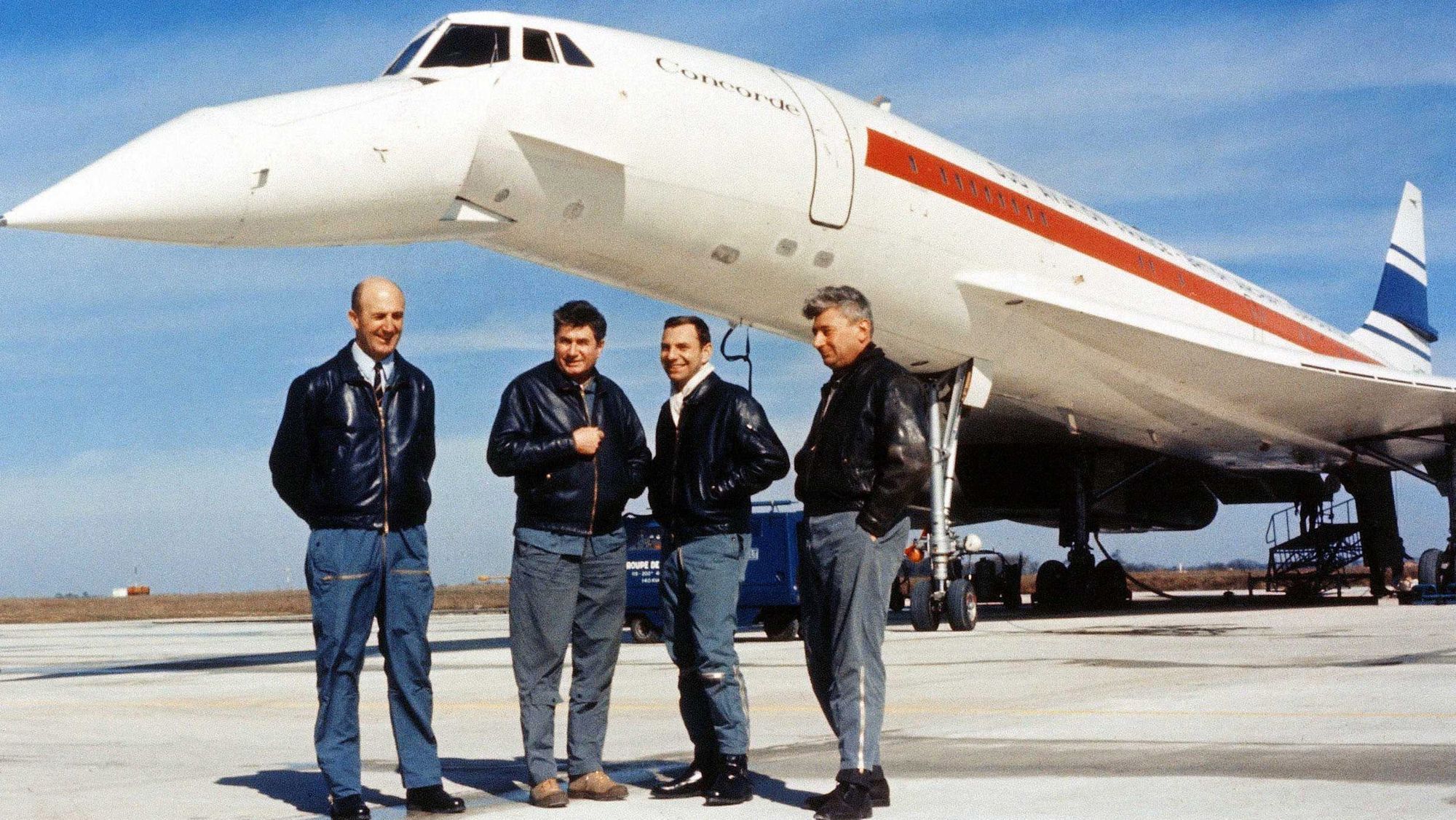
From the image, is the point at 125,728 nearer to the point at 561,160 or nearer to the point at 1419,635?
the point at 561,160

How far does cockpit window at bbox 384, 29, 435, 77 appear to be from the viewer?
9930 millimetres

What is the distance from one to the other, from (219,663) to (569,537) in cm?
958

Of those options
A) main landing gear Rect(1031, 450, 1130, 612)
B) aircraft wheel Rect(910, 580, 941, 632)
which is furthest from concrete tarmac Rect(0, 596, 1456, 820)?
main landing gear Rect(1031, 450, 1130, 612)

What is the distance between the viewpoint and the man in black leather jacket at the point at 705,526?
5102 mm

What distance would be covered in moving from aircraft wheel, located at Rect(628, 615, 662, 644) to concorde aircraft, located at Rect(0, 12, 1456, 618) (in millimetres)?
3904

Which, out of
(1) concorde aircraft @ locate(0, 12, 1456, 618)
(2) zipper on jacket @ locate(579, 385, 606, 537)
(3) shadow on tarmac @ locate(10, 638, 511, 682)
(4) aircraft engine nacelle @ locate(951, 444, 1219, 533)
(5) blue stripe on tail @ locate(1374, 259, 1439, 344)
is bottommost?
(3) shadow on tarmac @ locate(10, 638, 511, 682)

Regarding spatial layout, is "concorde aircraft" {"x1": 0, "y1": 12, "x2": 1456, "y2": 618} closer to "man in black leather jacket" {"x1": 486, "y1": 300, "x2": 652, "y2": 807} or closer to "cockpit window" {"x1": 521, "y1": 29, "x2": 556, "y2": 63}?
"cockpit window" {"x1": 521, "y1": 29, "x2": 556, "y2": 63}

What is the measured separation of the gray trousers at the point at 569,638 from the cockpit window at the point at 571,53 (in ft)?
18.8

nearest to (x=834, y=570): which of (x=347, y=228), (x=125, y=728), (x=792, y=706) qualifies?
(x=792, y=706)

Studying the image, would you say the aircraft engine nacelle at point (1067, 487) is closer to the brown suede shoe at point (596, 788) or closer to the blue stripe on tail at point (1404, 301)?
the blue stripe on tail at point (1404, 301)

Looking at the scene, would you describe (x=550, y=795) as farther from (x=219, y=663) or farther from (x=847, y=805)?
(x=219, y=663)

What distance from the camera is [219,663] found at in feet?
44.5

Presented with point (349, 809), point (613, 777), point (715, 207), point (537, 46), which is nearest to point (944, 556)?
point (715, 207)

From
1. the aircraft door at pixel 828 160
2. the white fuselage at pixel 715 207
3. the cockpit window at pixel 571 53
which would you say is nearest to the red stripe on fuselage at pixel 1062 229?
the white fuselage at pixel 715 207
